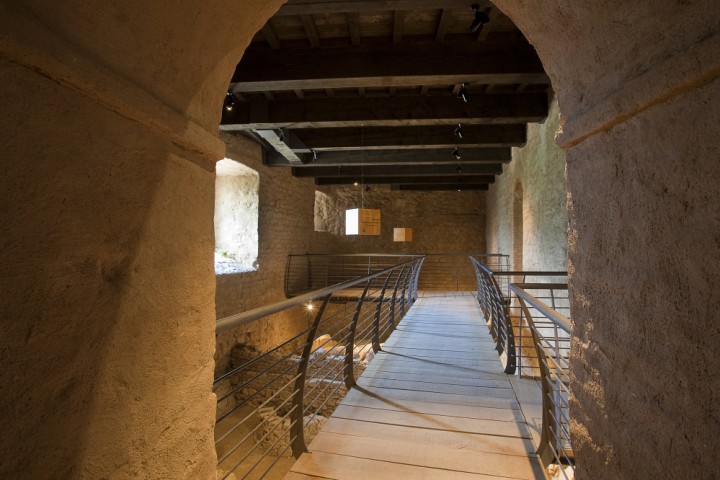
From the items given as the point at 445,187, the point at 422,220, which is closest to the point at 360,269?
the point at 422,220

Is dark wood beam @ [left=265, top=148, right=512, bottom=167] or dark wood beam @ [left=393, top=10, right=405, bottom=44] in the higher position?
dark wood beam @ [left=393, top=10, right=405, bottom=44]

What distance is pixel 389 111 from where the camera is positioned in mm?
4703

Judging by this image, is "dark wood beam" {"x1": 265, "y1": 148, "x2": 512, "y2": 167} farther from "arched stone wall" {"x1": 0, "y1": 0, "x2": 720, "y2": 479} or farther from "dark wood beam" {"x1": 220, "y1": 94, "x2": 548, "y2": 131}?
"arched stone wall" {"x1": 0, "y1": 0, "x2": 720, "y2": 479}

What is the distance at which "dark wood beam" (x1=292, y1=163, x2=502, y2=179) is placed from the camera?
315 inches

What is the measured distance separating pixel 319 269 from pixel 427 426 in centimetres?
771

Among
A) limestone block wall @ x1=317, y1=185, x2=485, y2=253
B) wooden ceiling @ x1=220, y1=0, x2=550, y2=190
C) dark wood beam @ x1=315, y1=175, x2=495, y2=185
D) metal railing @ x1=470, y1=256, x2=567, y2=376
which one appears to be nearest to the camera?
metal railing @ x1=470, y1=256, x2=567, y2=376

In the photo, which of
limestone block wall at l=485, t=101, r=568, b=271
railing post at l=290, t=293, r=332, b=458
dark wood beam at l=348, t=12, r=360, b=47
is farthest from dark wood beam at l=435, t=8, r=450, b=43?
railing post at l=290, t=293, r=332, b=458

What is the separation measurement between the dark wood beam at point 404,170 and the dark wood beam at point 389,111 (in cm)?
323

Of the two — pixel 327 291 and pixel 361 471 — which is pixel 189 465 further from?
pixel 327 291

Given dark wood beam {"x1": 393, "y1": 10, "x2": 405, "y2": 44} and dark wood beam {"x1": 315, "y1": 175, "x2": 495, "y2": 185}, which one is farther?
dark wood beam {"x1": 315, "y1": 175, "x2": 495, "y2": 185}

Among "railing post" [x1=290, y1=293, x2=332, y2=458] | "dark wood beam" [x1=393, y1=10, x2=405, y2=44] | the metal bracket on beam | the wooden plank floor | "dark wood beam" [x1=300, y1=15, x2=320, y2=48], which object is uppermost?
"dark wood beam" [x1=300, y1=15, x2=320, y2=48]

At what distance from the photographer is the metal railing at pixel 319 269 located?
862cm

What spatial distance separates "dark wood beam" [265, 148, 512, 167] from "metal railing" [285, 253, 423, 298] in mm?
1952

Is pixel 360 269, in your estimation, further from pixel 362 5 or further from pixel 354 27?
Result: pixel 362 5
